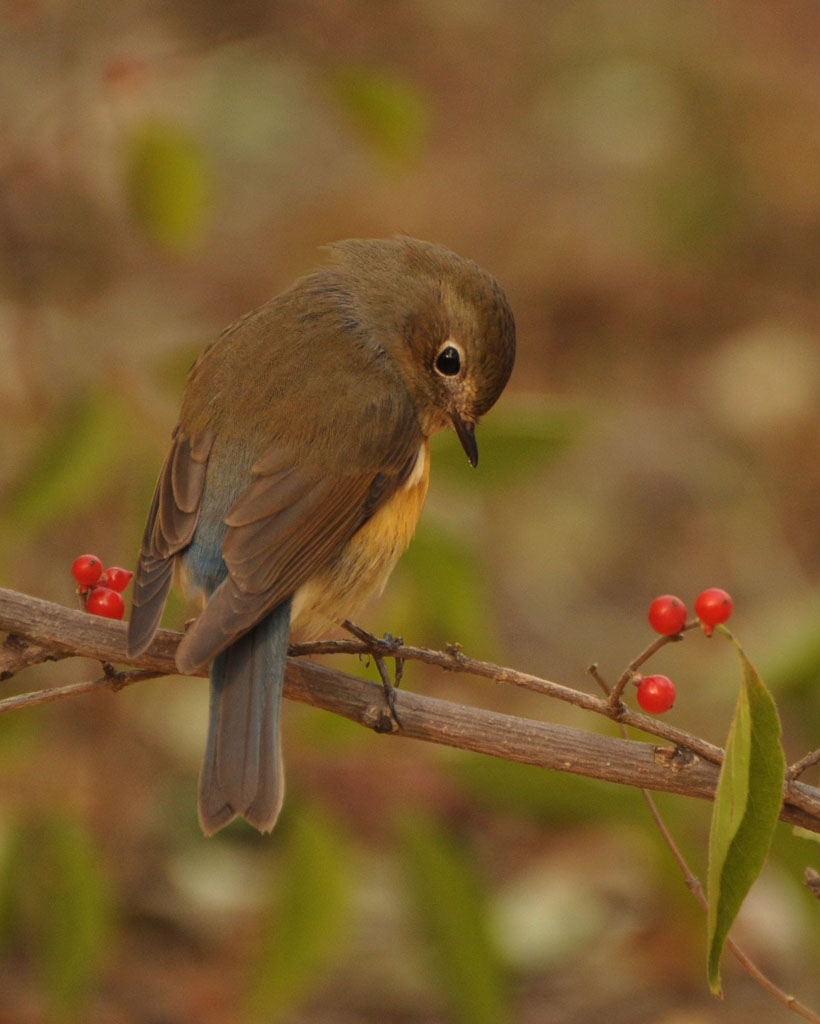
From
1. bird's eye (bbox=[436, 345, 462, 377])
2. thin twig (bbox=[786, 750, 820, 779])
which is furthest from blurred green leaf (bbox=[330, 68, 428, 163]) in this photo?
thin twig (bbox=[786, 750, 820, 779])

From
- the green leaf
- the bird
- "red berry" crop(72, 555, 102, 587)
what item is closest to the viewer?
the green leaf

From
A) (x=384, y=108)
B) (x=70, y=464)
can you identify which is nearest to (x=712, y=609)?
(x=70, y=464)

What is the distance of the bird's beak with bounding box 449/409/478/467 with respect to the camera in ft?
11.6

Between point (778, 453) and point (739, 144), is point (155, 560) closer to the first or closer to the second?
point (778, 453)

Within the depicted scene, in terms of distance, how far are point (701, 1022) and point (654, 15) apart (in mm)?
7542

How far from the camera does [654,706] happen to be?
2.41 m

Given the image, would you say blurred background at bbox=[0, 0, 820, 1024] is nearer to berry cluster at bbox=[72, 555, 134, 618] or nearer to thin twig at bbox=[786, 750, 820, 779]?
berry cluster at bbox=[72, 555, 134, 618]

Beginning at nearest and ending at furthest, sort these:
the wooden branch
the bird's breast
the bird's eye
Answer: the wooden branch → the bird's breast → the bird's eye

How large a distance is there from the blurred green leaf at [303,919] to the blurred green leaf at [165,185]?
1.66m

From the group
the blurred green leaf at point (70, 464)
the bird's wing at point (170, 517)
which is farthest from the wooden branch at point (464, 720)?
the blurred green leaf at point (70, 464)

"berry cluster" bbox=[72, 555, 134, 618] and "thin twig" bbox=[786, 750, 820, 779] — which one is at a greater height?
"thin twig" bbox=[786, 750, 820, 779]

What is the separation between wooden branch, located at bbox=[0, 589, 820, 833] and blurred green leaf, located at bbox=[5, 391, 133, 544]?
87 centimetres

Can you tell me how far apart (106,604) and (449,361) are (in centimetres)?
133

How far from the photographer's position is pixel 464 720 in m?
2.47
